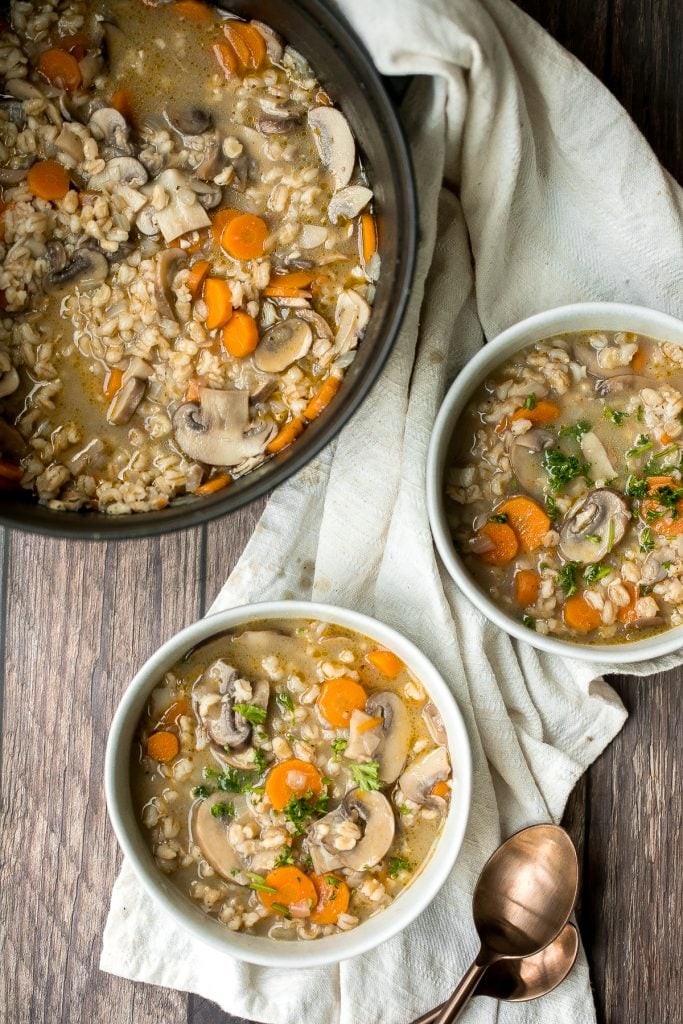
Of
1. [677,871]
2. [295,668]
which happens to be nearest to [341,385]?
[295,668]

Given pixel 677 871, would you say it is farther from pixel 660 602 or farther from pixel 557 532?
pixel 557 532

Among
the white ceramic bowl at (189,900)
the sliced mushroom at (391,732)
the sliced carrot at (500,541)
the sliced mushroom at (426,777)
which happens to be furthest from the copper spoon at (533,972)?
the sliced carrot at (500,541)

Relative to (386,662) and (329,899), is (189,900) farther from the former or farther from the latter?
(386,662)

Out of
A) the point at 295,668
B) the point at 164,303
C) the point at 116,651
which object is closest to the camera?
the point at 164,303

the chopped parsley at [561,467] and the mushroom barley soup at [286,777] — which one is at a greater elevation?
the chopped parsley at [561,467]

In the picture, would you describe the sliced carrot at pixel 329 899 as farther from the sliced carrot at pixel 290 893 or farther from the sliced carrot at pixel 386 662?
the sliced carrot at pixel 386 662

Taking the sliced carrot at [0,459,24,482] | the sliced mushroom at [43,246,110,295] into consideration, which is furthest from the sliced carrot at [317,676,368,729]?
the sliced mushroom at [43,246,110,295]

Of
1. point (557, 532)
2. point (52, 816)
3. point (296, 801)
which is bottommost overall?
point (52, 816)

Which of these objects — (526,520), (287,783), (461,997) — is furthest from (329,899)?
(526,520)
